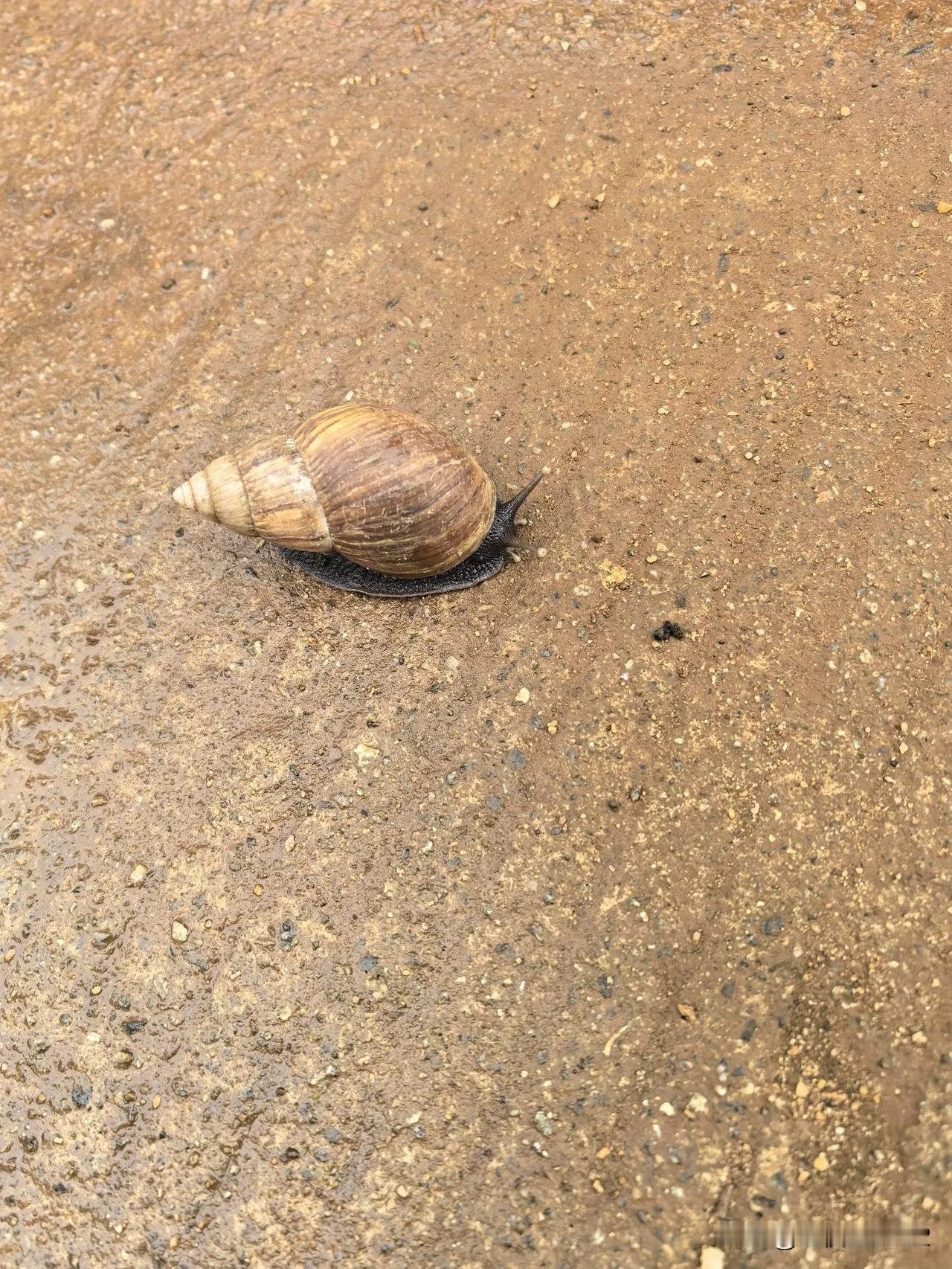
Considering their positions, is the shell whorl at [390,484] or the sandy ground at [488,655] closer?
the sandy ground at [488,655]

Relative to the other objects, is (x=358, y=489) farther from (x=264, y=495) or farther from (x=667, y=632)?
(x=667, y=632)

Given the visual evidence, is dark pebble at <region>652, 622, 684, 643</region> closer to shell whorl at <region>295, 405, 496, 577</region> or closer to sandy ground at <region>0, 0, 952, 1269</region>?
sandy ground at <region>0, 0, 952, 1269</region>

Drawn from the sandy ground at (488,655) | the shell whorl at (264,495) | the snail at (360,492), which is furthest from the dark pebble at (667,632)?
the shell whorl at (264,495)

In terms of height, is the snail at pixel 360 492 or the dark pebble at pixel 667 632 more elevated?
the snail at pixel 360 492

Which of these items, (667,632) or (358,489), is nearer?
(358,489)

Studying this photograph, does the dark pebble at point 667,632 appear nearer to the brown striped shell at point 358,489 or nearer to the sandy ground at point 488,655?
the sandy ground at point 488,655

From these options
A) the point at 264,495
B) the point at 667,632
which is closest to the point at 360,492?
the point at 264,495

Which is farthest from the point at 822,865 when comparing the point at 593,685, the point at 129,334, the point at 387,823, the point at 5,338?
the point at 5,338

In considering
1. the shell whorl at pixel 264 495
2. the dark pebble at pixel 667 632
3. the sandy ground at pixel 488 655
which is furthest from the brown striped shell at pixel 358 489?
the dark pebble at pixel 667 632
